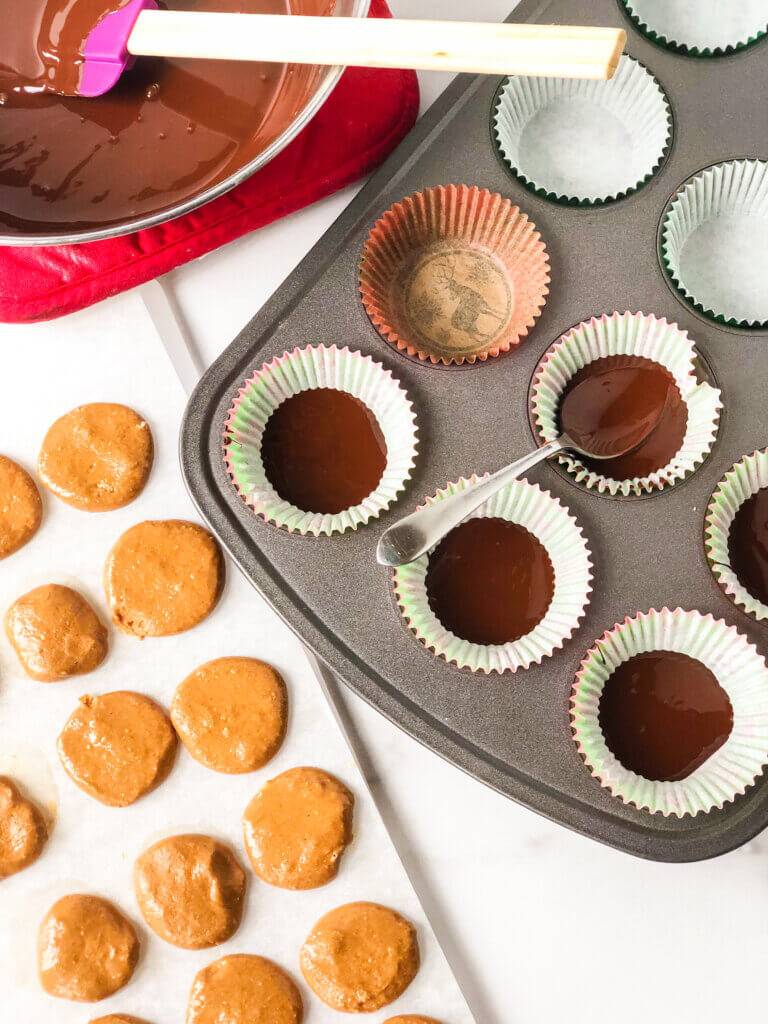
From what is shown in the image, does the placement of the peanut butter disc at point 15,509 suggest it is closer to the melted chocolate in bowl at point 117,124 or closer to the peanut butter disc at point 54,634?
the peanut butter disc at point 54,634

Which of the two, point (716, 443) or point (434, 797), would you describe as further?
point (434, 797)

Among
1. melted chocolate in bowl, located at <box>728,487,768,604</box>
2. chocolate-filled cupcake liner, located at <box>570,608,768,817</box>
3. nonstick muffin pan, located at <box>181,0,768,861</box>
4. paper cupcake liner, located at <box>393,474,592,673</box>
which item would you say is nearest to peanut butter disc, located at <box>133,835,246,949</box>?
nonstick muffin pan, located at <box>181,0,768,861</box>

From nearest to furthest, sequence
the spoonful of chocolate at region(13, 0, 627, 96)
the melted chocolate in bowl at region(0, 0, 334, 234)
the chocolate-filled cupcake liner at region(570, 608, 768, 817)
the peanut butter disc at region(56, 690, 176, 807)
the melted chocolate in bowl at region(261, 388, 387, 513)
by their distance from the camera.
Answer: the spoonful of chocolate at region(13, 0, 627, 96), the melted chocolate in bowl at region(0, 0, 334, 234), the chocolate-filled cupcake liner at region(570, 608, 768, 817), the melted chocolate in bowl at region(261, 388, 387, 513), the peanut butter disc at region(56, 690, 176, 807)

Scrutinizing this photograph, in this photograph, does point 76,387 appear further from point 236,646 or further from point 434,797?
point 434,797

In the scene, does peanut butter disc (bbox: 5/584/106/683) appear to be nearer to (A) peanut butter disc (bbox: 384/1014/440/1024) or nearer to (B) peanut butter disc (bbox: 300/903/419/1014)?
(B) peanut butter disc (bbox: 300/903/419/1014)

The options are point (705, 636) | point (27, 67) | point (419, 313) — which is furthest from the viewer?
point (419, 313)

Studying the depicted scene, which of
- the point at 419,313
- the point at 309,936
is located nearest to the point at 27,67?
the point at 419,313

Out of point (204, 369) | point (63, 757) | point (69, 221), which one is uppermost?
point (69, 221)
